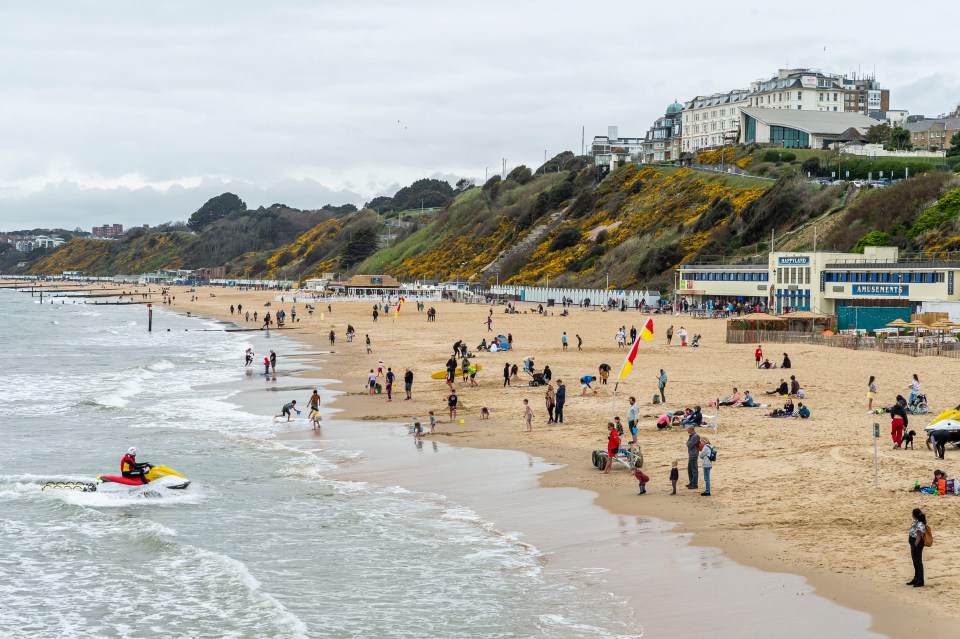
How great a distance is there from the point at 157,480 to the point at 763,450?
13.3 m

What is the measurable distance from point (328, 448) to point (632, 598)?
13.3 meters

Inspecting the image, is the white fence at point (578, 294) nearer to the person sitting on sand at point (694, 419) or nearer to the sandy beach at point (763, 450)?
the sandy beach at point (763, 450)

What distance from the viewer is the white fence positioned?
78.8 meters

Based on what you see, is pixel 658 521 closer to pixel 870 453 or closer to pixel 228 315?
pixel 870 453

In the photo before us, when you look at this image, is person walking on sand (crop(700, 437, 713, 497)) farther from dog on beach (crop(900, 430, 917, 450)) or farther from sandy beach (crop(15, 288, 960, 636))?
dog on beach (crop(900, 430, 917, 450))

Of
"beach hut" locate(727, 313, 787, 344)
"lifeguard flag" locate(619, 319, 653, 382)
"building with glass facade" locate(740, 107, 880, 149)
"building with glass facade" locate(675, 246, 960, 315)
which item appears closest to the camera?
"lifeguard flag" locate(619, 319, 653, 382)

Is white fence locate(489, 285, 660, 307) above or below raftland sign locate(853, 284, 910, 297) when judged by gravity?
below

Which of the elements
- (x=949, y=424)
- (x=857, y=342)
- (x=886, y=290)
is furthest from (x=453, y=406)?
(x=886, y=290)

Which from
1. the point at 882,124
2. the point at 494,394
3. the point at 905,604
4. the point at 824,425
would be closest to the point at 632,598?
the point at 905,604

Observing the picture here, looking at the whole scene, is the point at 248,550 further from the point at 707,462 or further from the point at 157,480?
the point at 707,462

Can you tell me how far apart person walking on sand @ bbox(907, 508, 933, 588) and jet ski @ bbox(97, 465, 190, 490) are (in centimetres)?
1462

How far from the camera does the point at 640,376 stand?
34094 mm

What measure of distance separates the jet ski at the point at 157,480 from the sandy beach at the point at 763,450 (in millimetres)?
7204

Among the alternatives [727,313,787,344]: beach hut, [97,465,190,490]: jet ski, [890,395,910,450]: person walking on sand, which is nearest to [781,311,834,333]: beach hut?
[727,313,787,344]: beach hut
